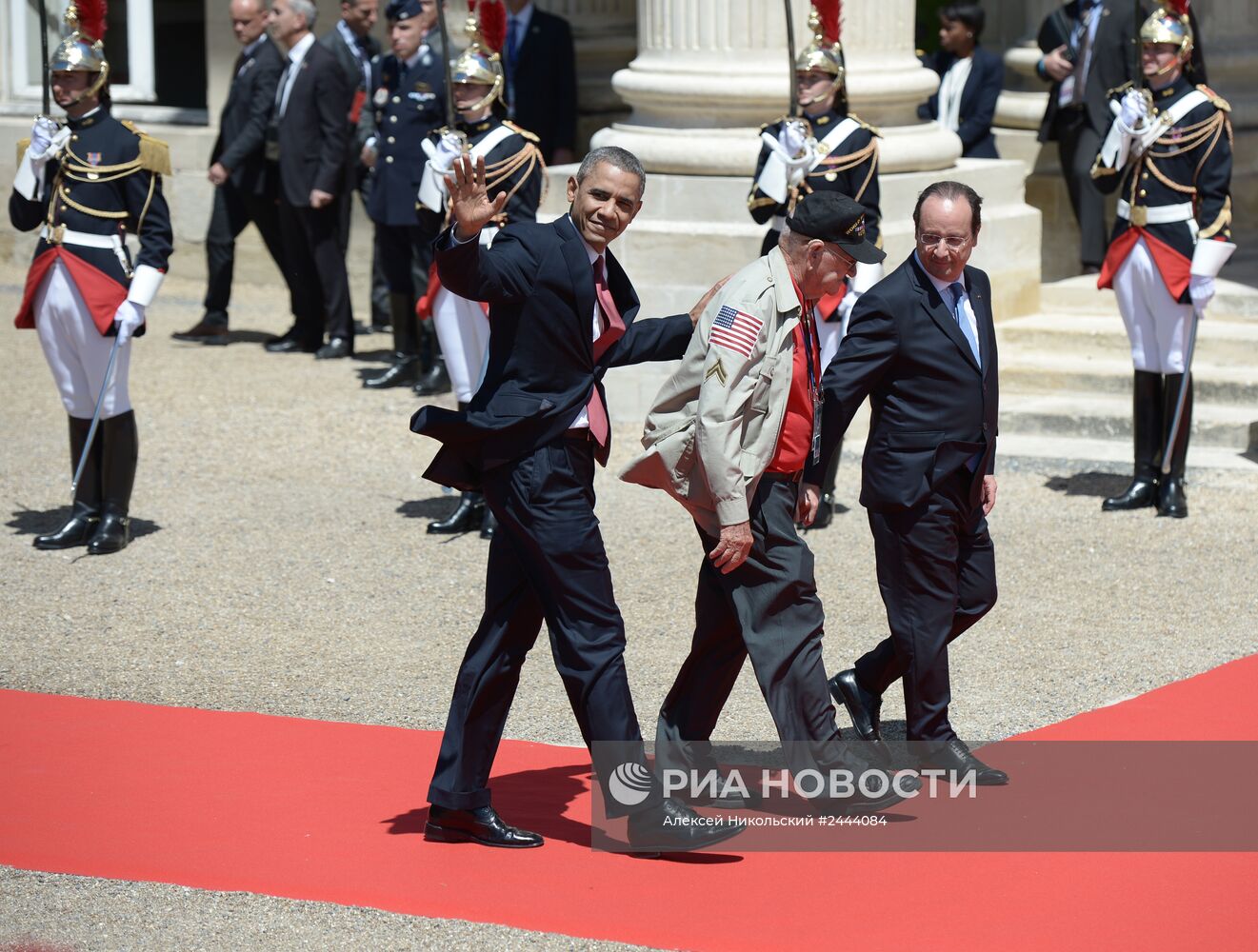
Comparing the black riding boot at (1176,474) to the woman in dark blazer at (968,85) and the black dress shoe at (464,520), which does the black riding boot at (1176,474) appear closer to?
the black dress shoe at (464,520)

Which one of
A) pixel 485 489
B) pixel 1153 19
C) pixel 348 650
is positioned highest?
pixel 1153 19

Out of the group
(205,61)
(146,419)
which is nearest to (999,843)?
(146,419)

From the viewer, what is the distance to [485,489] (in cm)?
Answer: 514

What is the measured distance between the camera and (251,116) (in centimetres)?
1273

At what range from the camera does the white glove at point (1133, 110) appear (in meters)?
8.95

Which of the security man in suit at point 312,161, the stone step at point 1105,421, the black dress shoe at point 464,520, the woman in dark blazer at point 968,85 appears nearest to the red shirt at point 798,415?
the black dress shoe at point 464,520

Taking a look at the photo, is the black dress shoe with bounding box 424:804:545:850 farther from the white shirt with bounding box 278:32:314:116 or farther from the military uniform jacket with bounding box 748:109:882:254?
the white shirt with bounding box 278:32:314:116

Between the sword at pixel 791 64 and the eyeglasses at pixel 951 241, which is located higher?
the sword at pixel 791 64

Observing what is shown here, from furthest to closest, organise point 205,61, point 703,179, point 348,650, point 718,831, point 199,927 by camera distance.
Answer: point 205,61
point 703,179
point 348,650
point 718,831
point 199,927

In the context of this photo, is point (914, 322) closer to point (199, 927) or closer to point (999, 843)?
point (999, 843)

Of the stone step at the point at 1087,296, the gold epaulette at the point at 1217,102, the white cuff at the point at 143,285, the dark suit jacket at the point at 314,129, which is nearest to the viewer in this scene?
the white cuff at the point at 143,285

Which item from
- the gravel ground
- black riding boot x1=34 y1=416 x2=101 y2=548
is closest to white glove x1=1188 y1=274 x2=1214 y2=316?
the gravel ground

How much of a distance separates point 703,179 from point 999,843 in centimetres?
595

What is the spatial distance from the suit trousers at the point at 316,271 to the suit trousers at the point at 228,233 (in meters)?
0.26
